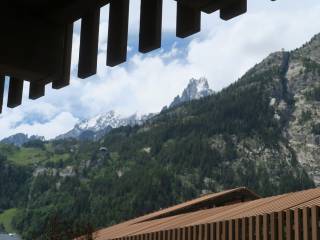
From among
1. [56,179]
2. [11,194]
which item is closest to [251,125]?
[56,179]

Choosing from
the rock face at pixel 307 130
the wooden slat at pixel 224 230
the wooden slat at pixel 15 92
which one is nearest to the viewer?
the wooden slat at pixel 15 92

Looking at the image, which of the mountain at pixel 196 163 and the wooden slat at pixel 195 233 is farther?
the mountain at pixel 196 163

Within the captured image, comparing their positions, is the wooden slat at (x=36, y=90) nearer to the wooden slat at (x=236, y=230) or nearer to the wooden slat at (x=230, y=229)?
the wooden slat at (x=236, y=230)

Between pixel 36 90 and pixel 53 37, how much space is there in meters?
0.18

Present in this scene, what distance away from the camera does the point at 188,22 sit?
124 centimetres

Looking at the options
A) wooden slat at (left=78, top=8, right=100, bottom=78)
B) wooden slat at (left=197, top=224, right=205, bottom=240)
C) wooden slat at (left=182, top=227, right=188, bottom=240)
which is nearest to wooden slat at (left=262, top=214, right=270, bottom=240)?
wooden slat at (left=197, top=224, right=205, bottom=240)

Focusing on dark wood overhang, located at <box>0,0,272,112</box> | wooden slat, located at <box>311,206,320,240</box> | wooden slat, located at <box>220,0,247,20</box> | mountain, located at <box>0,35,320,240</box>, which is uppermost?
mountain, located at <box>0,35,320,240</box>

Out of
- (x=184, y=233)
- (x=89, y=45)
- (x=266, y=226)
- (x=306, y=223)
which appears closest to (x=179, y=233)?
(x=184, y=233)

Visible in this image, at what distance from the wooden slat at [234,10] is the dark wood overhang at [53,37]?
174mm

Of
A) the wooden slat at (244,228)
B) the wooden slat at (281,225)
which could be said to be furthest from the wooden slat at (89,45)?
the wooden slat at (244,228)

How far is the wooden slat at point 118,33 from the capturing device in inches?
53.7

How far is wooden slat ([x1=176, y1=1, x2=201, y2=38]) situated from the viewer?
1223mm

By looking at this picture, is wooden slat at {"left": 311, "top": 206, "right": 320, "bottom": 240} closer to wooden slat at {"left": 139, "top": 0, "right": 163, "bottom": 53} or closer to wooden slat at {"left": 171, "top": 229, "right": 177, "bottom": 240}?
wooden slat at {"left": 171, "top": 229, "right": 177, "bottom": 240}

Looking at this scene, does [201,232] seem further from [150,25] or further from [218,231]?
[150,25]
